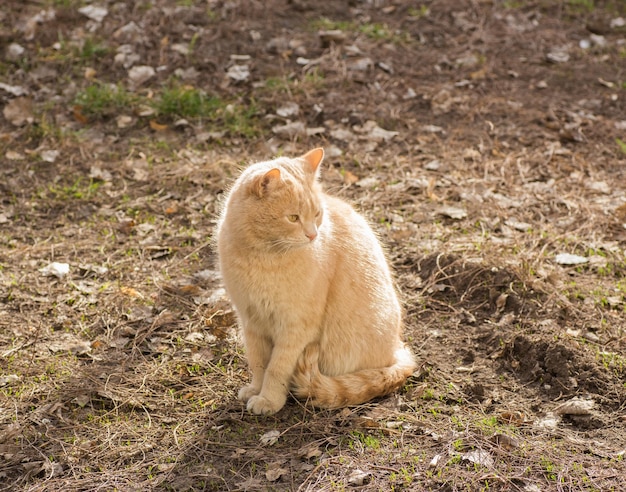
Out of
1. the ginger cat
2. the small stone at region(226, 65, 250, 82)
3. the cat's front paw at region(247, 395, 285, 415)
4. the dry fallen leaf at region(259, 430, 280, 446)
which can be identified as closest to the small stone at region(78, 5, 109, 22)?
the small stone at region(226, 65, 250, 82)

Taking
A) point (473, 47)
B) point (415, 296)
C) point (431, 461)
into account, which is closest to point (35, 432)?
point (431, 461)

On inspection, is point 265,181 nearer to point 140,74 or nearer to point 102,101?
point 102,101

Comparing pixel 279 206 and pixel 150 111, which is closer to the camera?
pixel 279 206

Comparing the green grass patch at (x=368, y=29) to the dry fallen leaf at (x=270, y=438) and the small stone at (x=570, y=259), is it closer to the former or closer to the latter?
the small stone at (x=570, y=259)

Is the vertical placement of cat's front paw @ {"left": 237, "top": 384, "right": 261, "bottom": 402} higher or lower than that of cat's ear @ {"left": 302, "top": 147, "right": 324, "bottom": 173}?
lower

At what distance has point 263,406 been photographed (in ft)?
12.2

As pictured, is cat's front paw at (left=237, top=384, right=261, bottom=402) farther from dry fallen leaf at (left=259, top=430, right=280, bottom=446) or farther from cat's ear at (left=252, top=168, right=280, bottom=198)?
cat's ear at (left=252, top=168, right=280, bottom=198)

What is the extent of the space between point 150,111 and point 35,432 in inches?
147

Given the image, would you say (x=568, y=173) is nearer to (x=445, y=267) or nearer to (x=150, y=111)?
(x=445, y=267)

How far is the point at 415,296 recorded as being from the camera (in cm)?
479

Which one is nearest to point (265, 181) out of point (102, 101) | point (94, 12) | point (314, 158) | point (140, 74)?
point (314, 158)

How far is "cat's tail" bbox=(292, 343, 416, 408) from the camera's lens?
147 inches

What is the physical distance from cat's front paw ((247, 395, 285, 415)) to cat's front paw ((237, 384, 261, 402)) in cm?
11

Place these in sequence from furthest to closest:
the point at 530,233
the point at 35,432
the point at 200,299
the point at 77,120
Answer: the point at 77,120 → the point at 530,233 → the point at 200,299 → the point at 35,432
